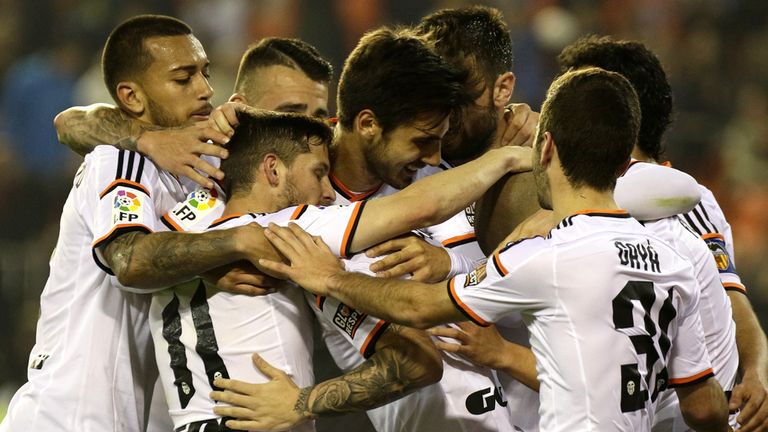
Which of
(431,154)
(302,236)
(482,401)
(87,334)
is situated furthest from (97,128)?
(482,401)

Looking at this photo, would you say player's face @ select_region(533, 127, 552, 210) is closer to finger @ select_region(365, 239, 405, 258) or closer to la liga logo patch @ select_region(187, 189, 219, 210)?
finger @ select_region(365, 239, 405, 258)

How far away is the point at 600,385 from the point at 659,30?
827cm

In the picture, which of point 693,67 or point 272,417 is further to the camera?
point 693,67

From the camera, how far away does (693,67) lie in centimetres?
1034

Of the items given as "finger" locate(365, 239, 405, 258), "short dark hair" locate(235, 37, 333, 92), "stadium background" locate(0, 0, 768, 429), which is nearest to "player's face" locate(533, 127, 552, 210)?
"finger" locate(365, 239, 405, 258)

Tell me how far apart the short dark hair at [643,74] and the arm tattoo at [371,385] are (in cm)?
157

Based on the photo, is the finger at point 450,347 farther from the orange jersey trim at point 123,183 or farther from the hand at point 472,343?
the orange jersey trim at point 123,183

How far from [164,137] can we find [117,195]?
1.30 ft

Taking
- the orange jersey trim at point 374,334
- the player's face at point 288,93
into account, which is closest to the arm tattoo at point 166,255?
the orange jersey trim at point 374,334

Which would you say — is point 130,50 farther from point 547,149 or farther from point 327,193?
point 547,149

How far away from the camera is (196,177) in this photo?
11.9ft

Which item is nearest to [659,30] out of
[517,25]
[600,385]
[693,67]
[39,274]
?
[693,67]

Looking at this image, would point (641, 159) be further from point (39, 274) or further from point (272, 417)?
point (39, 274)

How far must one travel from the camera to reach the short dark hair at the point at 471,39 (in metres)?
4.33
